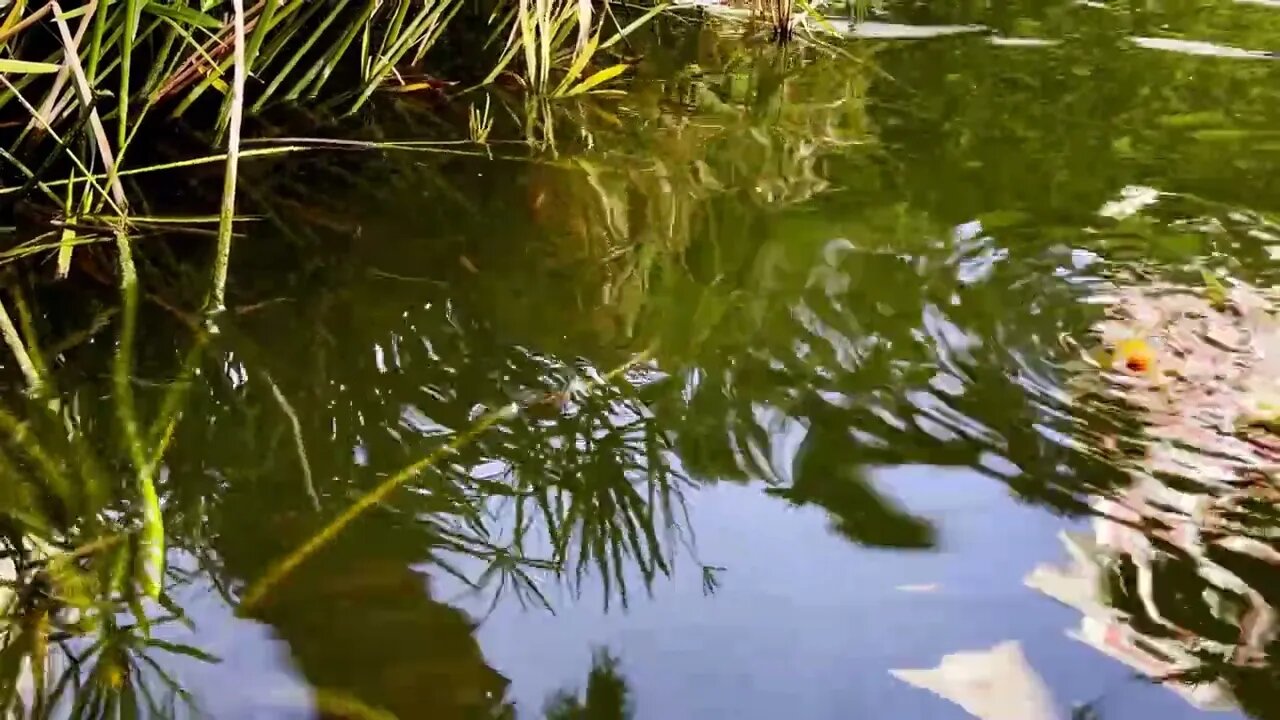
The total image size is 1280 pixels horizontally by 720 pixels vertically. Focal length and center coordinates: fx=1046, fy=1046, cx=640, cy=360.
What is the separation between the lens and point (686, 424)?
1.11 m

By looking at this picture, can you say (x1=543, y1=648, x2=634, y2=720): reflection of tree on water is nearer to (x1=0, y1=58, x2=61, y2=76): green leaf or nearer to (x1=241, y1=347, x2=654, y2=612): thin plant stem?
(x1=241, y1=347, x2=654, y2=612): thin plant stem

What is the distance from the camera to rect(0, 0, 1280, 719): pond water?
829 millimetres

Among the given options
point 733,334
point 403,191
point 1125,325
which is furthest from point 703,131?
point 1125,325

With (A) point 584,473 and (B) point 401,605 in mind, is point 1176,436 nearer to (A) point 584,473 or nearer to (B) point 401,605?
(A) point 584,473

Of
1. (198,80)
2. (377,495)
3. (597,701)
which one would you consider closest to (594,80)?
(198,80)

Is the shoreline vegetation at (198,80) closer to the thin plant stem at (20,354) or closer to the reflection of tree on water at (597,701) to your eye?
the thin plant stem at (20,354)

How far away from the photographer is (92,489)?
0.97 metres

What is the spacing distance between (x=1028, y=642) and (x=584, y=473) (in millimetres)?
436

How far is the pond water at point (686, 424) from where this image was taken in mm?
829

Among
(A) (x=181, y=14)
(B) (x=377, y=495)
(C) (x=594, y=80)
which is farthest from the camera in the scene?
(C) (x=594, y=80)

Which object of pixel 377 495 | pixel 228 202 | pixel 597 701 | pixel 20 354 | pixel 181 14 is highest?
pixel 181 14

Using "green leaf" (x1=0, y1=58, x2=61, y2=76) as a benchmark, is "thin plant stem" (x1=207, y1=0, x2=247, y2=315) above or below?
below

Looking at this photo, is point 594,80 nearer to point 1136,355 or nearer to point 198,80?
point 198,80

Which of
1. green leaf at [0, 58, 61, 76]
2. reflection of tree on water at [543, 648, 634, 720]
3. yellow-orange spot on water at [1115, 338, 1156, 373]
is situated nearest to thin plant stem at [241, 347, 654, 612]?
reflection of tree on water at [543, 648, 634, 720]
